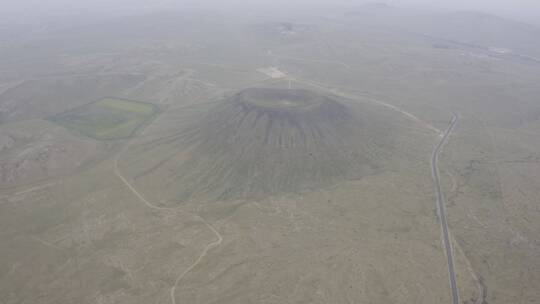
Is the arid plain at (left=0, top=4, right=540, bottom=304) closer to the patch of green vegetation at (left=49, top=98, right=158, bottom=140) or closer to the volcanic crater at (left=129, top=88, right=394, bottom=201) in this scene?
the volcanic crater at (left=129, top=88, right=394, bottom=201)

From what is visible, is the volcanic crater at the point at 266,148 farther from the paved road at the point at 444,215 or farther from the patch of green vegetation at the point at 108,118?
the patch of green vegetation at the point at 108,118

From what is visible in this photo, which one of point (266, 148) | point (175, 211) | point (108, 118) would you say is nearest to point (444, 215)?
point (266, 148)

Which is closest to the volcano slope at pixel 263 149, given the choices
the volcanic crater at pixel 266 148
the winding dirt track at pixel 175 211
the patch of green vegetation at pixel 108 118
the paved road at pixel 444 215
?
the volcanic crater at pixel 266 148

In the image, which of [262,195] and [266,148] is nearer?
[262,195]

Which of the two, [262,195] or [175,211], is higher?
[262,195]

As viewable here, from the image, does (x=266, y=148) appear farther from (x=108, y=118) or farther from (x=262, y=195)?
(x=108, y=118)

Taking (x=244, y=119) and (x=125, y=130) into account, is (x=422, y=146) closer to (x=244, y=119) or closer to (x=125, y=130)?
(x=244, y=119)

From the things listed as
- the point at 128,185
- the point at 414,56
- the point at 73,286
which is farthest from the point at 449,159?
the point at 414,56
